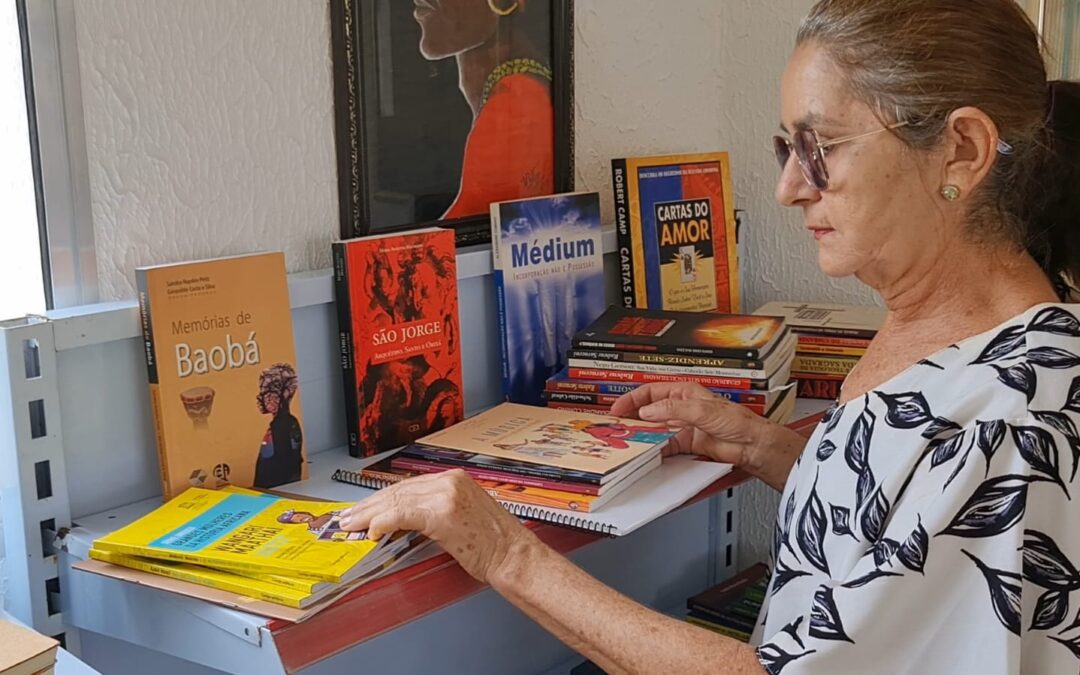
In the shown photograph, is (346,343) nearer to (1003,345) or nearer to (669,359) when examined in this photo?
(669,359)

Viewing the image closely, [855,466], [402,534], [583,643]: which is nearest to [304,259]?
[402,534]

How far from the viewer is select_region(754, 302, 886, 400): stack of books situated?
1755mm

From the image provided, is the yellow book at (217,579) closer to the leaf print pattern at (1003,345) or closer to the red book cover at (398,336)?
the red book cover at (398,336)

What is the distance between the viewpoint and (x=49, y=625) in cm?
119

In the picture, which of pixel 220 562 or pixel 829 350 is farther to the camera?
pixel 829 350

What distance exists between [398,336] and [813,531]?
59 centimetres

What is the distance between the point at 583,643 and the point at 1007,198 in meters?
0.58

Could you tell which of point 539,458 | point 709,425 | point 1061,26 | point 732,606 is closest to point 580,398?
point 709,425

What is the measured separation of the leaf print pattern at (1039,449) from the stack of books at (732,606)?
36.4 inches

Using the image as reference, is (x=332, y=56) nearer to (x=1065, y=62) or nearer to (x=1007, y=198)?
(x=1007, y=198)

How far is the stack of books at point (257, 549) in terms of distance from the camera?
99cm

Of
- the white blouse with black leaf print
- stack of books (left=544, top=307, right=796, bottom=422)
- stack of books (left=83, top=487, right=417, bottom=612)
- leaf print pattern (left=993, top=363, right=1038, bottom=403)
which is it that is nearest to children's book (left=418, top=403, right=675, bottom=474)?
stack of books (left=544, top=307, right=796, bottom=422)

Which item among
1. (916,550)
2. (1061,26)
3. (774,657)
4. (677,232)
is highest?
(1061,26)

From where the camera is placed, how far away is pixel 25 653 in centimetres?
84
